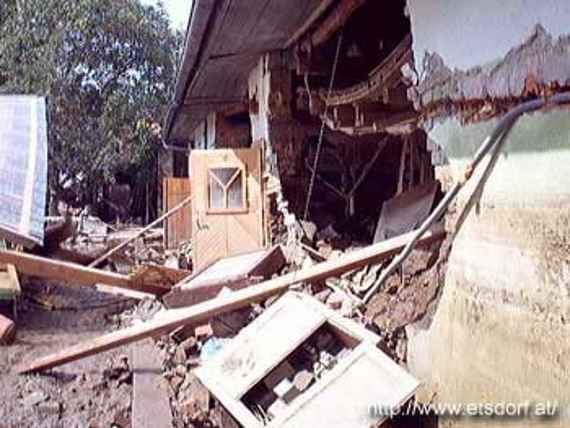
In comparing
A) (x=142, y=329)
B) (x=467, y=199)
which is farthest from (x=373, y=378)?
(x=142, y=329)

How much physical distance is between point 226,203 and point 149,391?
310 centimetres

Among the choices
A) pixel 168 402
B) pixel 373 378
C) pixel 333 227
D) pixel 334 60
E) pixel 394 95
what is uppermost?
pixel 334 60

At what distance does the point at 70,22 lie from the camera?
53.3 feet

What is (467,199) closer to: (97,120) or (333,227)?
(333,227)

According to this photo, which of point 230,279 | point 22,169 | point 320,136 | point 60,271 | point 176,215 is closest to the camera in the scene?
point 230,279

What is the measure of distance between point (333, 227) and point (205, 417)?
2.99m

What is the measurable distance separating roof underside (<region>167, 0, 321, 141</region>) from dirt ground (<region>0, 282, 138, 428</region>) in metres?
2.57

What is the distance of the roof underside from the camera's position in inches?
165

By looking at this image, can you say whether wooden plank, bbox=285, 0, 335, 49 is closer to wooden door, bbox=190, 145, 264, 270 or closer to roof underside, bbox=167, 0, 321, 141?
roof underside, bbox=167, 0, 321, 141

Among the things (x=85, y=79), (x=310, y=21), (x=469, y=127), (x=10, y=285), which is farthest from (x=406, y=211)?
(x=85, y=79)

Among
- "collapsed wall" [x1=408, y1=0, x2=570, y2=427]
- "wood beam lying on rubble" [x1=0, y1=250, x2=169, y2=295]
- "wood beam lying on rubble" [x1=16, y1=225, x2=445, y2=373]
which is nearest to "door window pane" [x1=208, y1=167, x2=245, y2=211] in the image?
"wood beam lying on rubble" [x1=0, y1=250, x2=169, y2=295]

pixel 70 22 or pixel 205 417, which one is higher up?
pixel 70 22

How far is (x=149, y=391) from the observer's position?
4.41 metres

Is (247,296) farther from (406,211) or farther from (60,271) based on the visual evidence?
(60,271)
